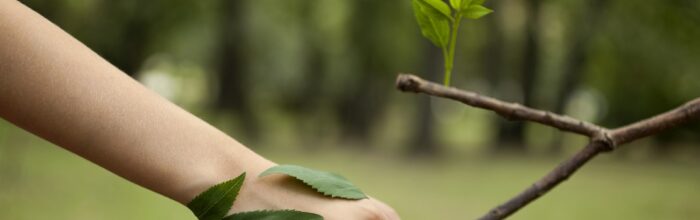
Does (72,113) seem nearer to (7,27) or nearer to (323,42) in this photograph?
(7,27)

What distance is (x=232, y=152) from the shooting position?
578mm

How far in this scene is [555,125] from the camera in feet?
1.77

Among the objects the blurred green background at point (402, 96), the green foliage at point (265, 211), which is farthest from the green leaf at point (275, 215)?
the blurred green background at point (402, 96)

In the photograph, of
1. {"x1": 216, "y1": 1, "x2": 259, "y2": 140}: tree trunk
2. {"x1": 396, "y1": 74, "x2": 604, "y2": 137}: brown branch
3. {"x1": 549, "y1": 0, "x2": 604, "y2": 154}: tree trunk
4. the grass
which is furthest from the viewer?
{"x1": 216, "y1": 1, "x2": 259, "y2": 140}: tree trunk

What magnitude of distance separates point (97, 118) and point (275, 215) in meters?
0.14

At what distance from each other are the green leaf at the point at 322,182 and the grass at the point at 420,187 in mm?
4538

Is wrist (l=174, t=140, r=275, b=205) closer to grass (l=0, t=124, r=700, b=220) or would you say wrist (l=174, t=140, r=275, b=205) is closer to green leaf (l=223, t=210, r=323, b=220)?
green leaf (l=223, t=210, r=323, b=220)

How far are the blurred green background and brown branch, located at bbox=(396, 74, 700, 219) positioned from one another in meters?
5.00

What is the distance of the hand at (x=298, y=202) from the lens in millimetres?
539

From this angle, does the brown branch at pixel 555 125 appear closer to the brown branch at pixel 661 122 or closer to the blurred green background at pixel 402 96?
the brown branch at pixel 661 122

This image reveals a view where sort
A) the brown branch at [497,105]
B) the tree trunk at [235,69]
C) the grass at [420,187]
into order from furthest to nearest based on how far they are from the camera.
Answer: the tree trunk at [235,69]
the grass at [420,187]
the brown branch at [497,105]

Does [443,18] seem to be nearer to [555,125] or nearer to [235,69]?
[555,125]

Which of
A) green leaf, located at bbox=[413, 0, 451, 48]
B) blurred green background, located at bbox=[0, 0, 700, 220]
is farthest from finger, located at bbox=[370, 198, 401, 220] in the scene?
blurred green background, located at bbox=[0, 0, 700, 220]

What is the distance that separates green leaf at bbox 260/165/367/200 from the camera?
55 centimetres
